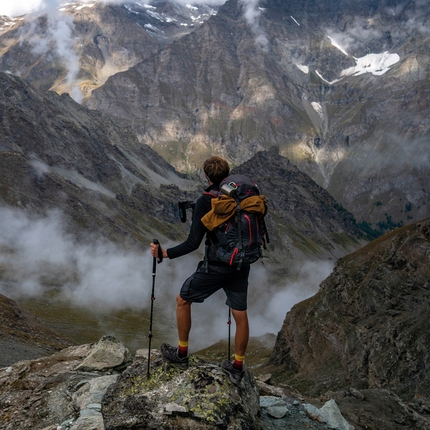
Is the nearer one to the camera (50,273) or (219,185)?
(219,185)

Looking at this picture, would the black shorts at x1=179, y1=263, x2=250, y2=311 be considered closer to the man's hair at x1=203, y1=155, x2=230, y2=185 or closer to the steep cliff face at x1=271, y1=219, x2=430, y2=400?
the man's hair at x1=203, y1=155, x2=230, y2=185

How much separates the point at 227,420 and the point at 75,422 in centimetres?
419

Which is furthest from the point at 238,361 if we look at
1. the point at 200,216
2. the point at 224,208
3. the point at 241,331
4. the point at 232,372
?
the point at 224,208

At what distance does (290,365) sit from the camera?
2884 inches

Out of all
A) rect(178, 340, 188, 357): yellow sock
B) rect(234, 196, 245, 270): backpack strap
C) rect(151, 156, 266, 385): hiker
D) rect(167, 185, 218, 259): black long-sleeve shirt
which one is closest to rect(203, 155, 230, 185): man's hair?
rect(151, 156, 266, 385): hiker

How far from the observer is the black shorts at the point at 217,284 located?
39.2 feet

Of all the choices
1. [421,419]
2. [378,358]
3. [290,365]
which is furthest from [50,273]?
[421,419]

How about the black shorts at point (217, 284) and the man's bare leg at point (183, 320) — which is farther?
the man's bare leg at point (183, 320)

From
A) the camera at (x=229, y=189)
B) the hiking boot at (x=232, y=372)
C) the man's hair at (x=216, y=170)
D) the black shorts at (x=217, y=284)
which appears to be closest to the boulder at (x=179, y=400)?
the hiking boot at (x=232, y=372)

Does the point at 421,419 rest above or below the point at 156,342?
below

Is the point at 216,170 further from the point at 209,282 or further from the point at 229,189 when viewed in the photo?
the point at 209,282

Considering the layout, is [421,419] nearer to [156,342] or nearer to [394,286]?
[394,286]

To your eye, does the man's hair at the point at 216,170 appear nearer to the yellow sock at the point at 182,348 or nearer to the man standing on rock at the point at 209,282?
the man standing on rock at the point at 209,282

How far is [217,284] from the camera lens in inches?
481
